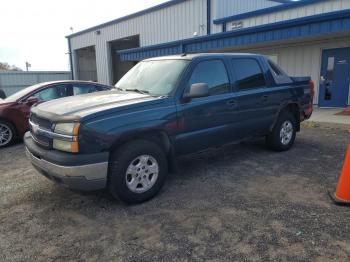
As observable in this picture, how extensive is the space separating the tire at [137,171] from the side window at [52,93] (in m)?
4.98

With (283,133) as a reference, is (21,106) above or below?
above

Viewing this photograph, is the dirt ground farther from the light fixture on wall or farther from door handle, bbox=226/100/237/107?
the light fixture on wall

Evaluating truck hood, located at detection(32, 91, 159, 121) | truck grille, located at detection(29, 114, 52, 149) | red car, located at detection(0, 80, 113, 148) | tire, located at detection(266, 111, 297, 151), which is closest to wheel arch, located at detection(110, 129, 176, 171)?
truck hood, located at detection(32, 91, 159, 121)

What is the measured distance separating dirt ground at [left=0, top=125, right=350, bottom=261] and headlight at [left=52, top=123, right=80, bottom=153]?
2.82 ft

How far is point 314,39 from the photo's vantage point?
1167 centimetres

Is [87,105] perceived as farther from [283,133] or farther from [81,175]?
[283,133]

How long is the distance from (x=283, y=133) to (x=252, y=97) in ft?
4.53

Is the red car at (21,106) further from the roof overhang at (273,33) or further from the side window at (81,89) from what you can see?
the roof overhang at (273,33)

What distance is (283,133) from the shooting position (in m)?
6.00

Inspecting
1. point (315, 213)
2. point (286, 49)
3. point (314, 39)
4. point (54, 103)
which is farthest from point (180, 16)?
point (315, 213)

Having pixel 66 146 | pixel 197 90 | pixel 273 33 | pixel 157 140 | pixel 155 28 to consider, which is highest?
pixel 155 28

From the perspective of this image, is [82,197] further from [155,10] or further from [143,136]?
[155,10]

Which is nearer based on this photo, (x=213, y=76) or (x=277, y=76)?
(x=213, y=76)

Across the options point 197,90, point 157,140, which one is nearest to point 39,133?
point 157,140
